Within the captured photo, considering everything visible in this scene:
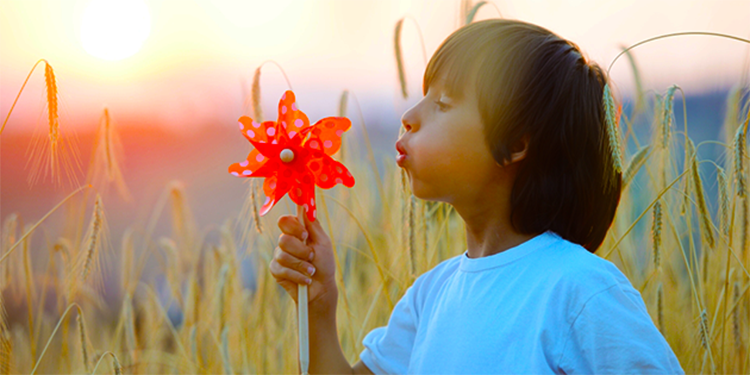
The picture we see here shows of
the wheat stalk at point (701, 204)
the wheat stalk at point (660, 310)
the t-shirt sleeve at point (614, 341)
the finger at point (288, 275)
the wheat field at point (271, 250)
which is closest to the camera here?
the t-shirt sleeve at point (614, 341)

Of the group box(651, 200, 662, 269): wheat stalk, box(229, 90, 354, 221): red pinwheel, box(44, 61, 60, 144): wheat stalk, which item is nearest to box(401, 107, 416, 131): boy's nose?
box(229, 90, 354, 221): red pinwheel

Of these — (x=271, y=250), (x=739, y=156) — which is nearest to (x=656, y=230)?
(x=739, y=156)

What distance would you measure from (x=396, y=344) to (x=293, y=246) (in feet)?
1.02

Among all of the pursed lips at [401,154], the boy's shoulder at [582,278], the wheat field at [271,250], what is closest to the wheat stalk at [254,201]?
the wheat field at [271,250]

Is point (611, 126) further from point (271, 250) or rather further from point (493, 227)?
point (271, 250)

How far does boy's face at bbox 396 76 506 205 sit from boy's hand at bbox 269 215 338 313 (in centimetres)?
22

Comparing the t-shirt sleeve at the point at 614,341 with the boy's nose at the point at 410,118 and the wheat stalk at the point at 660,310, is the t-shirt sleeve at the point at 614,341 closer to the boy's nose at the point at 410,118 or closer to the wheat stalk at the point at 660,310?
the boy's nose at the point at 410,118

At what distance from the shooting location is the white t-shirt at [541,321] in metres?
0.71

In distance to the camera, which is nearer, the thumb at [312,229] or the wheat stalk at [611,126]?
the wheat stalk at [611,126]

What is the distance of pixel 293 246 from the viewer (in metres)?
0.93

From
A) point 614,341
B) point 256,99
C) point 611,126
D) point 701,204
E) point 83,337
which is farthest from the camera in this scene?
point 256,99

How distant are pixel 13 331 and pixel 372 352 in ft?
4.61

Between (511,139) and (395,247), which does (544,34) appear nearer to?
(511,139)

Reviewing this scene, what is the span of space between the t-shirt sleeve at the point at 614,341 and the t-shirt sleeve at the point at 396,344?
378 mm
